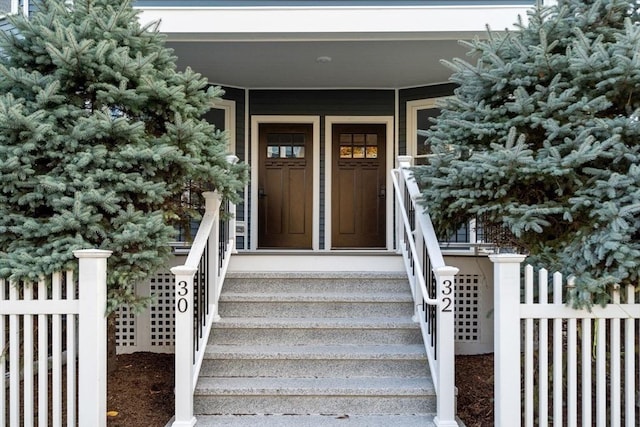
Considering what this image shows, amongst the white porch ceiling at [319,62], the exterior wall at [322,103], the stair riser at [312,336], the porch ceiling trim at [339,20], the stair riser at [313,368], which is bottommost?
the stair riser at [313,368]

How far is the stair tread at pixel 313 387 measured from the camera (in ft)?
10.8

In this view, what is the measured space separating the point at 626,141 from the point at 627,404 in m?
1.56

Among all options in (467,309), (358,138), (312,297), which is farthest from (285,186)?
(467,309)

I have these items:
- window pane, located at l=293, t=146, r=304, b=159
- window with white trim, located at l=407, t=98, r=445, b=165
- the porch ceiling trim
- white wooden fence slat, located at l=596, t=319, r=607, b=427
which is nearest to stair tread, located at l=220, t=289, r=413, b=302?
white wooden fence slat, located at l=596, t=319, r=607, b=427

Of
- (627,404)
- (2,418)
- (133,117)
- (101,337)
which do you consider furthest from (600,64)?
(2,418)

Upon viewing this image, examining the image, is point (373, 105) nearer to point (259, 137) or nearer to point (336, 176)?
point (336, 176)

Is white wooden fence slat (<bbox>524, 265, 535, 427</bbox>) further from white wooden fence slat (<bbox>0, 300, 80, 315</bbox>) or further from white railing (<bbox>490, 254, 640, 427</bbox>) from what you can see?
white wooden fence slat (<bbox>0, 300, 80, 315</bbox>)

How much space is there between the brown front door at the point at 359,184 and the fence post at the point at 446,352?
355 centimetres

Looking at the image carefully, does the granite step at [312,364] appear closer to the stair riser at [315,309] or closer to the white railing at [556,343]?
the stair riser at [315,309]

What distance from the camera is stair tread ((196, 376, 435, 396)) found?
3.28 metres

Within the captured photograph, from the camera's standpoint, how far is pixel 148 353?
14.7ft

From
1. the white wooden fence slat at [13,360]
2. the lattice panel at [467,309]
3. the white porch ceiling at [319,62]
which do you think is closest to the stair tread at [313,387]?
the white wooden fence slat at [13,360]

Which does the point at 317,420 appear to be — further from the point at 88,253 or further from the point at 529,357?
the point at 88,253

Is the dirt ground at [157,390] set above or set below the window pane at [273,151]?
below
